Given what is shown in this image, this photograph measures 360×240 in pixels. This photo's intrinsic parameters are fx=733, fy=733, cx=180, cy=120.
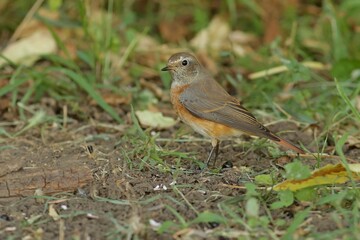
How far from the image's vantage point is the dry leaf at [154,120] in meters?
6.52

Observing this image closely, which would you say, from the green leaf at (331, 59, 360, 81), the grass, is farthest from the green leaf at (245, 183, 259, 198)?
the green leaf at (331, 59, 360, 81)

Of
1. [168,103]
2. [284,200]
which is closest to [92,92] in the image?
[168,103]

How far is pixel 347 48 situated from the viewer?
8.13 metres

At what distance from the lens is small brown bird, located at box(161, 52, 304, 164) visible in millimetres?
5637

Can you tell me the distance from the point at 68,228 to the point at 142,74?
12.0 feet

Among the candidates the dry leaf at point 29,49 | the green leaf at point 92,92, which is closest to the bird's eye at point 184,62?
the green leaf at point 92,92

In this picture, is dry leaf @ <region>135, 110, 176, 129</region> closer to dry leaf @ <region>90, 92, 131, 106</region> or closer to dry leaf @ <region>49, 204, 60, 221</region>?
dry leaf @ <region>90, 92, 131, 106</region>

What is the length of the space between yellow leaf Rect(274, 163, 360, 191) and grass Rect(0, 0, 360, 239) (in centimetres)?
6

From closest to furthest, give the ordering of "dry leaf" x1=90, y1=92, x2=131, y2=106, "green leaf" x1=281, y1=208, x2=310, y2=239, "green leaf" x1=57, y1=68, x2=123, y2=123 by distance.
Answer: "green leaf" x1=281, y1=208, x2=310, y2=239 → "green leaf" x1=57, y1=68, x2=123, y2=123 → "dry leaf" x1=90, y1=92, x2=131, y2=106

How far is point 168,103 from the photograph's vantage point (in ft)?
24.1

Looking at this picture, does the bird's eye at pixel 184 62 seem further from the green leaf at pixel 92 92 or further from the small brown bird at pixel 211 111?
the green leaf at pixel 92 92

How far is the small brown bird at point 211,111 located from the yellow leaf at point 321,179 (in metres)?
0.81

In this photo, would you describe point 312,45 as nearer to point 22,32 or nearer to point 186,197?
point 22,32

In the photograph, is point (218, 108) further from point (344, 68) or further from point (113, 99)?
point (344, 68)
